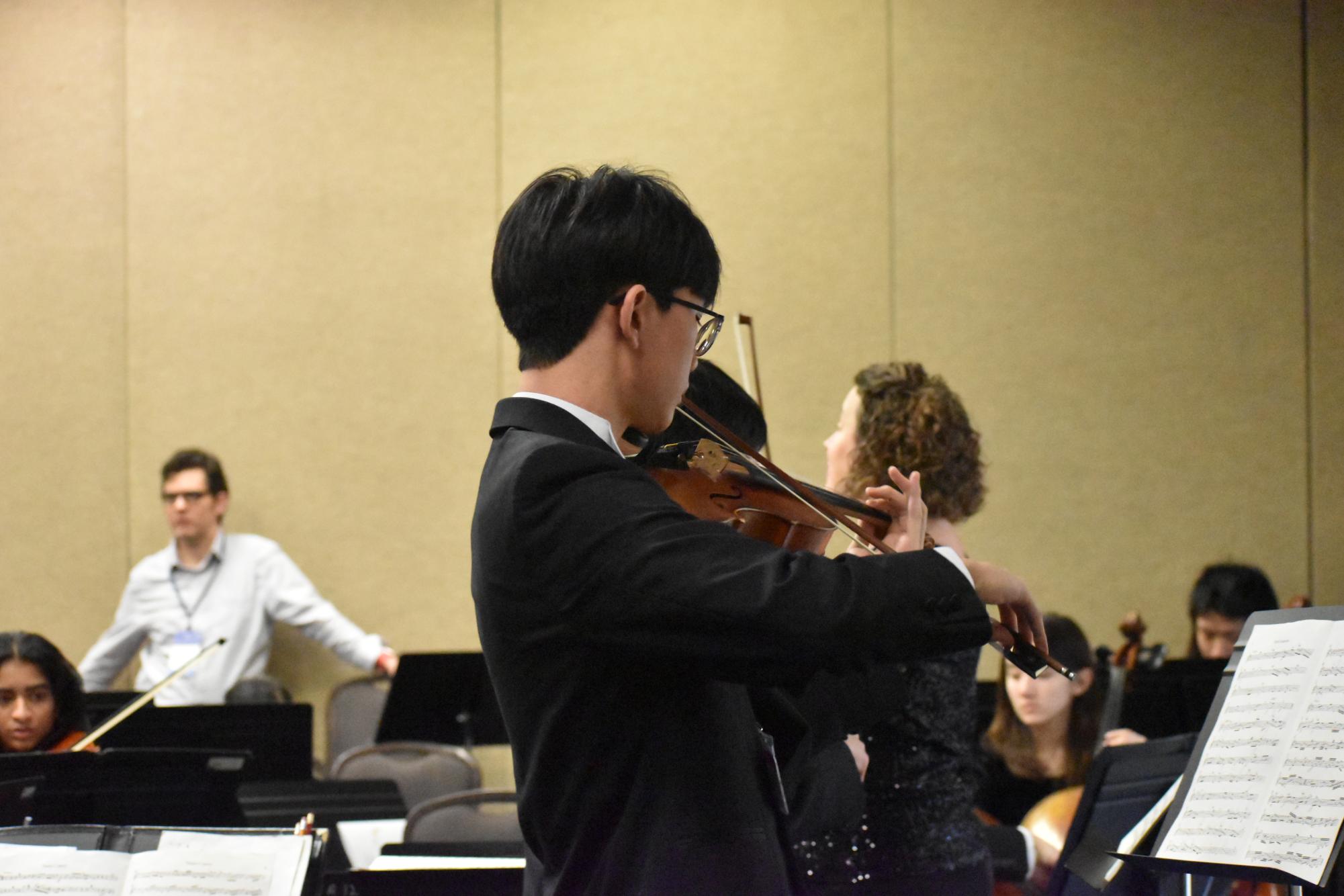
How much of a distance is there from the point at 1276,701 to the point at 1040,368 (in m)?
4.66

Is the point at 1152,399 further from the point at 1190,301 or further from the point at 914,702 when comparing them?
the point at 914,702

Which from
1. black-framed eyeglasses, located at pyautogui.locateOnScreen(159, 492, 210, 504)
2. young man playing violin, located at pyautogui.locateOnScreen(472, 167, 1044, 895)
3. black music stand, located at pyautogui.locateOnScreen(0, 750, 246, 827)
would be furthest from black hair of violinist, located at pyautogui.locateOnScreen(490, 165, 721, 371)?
black-framed eyeglasses, located at pyautogui.locateOnScreen(159, 492, 210, 504)

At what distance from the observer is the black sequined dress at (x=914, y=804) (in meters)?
2.03

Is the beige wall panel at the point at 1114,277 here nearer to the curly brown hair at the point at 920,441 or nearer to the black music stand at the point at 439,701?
the black music stand at the point at 439,701

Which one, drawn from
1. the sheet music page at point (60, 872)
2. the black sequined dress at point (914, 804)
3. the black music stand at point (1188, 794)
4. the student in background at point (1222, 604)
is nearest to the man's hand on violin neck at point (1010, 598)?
the black music stand at point (1188, 794)

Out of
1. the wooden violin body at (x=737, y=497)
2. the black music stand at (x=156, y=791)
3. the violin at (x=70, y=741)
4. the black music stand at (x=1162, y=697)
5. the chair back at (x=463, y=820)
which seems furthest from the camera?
the black music stand at (x=1162, y=697)

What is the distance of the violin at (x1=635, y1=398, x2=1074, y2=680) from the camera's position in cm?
153

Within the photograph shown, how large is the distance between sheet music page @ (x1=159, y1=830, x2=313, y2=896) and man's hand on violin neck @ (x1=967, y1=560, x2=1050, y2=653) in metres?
1.03

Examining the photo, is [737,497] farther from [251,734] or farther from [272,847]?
[251,734]

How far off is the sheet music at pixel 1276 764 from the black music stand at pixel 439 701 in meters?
3.39

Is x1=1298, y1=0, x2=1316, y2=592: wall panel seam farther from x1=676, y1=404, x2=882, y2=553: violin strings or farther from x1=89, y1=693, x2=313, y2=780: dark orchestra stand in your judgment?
x1=676, y1=404, x2=882, y2=553: violin strings

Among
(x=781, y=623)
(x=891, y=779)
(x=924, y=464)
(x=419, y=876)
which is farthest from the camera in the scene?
(x=924, y=464)

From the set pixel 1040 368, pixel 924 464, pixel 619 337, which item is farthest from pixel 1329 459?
pixel 619 337

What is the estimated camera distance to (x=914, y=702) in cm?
208
